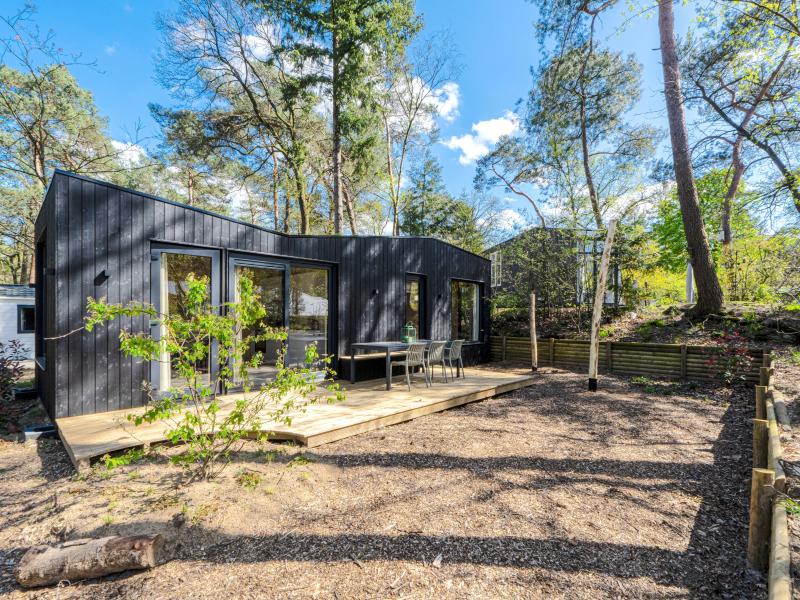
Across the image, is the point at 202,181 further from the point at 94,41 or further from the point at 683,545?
the point at 683,545

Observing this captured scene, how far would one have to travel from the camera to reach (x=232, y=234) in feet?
16.8

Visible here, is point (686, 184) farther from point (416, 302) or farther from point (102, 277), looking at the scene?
point (102, 277)

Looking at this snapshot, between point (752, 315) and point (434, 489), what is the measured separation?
28.5 ft

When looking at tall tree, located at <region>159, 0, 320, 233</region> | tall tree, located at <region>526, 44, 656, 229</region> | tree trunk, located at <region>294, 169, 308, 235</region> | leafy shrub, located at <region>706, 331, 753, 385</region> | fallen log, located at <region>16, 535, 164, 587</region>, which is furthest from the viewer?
tree trunk, located at <region>294, 169, 308, 235</region>

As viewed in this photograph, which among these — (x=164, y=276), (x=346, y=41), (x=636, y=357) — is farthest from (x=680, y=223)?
(x=164, y=276)

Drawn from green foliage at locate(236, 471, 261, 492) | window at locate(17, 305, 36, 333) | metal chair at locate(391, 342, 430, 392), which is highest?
window at locate(17, 305, 36, 333)

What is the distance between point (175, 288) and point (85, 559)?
3456 mm

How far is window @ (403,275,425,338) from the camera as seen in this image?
7.82m

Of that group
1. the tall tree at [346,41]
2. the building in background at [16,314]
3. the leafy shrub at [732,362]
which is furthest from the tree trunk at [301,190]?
the leafy shrub at [732,362]

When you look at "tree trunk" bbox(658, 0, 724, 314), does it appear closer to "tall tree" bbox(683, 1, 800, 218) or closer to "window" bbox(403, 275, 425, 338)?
"tall tree" bbox(683, 1, 800, 218)

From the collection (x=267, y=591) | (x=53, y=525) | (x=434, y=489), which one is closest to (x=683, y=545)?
(x=434, y=489)

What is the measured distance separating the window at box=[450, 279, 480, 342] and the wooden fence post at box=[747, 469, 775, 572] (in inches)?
273

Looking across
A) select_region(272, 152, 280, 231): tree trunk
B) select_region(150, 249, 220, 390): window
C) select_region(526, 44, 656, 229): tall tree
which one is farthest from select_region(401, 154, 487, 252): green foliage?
select_region(150, 249, 220, 390): window

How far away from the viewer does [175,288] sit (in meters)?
4.68
